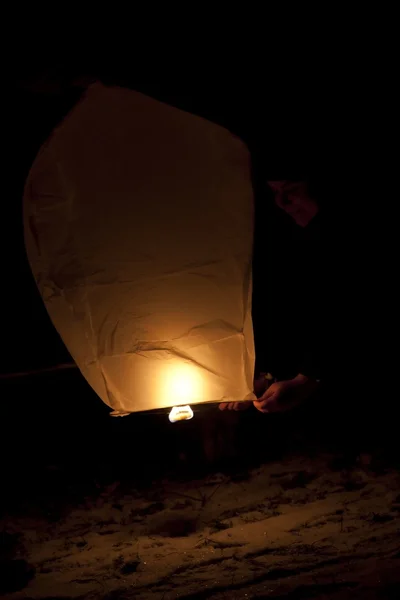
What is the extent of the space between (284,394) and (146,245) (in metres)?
1.45

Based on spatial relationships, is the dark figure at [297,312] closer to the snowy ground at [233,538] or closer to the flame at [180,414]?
the flame at [180,414]

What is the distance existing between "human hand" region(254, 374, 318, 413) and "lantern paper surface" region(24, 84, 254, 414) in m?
0.85

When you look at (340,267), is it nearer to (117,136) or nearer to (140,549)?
(117,136)

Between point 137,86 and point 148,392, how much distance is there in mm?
1643

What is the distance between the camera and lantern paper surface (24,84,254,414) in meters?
1.80

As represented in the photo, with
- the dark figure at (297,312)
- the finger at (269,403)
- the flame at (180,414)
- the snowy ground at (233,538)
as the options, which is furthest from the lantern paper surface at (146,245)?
the snowy ground at (233,538)

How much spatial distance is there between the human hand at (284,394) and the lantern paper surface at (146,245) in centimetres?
85

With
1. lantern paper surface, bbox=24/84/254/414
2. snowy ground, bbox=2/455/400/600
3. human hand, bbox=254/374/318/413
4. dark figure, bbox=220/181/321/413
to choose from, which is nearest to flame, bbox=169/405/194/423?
lantern paper surface, bbox=24/84/254/414

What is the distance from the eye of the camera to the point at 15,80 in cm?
243

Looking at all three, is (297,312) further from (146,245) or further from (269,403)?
(146,245)

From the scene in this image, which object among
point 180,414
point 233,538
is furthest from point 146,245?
point 233,538

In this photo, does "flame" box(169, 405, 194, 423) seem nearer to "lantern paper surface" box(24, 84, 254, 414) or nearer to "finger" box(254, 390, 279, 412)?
"lantern paper surface" box(24, 84, 254, 414)

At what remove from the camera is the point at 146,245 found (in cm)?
181

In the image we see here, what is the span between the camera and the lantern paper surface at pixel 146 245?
5.90 ft
